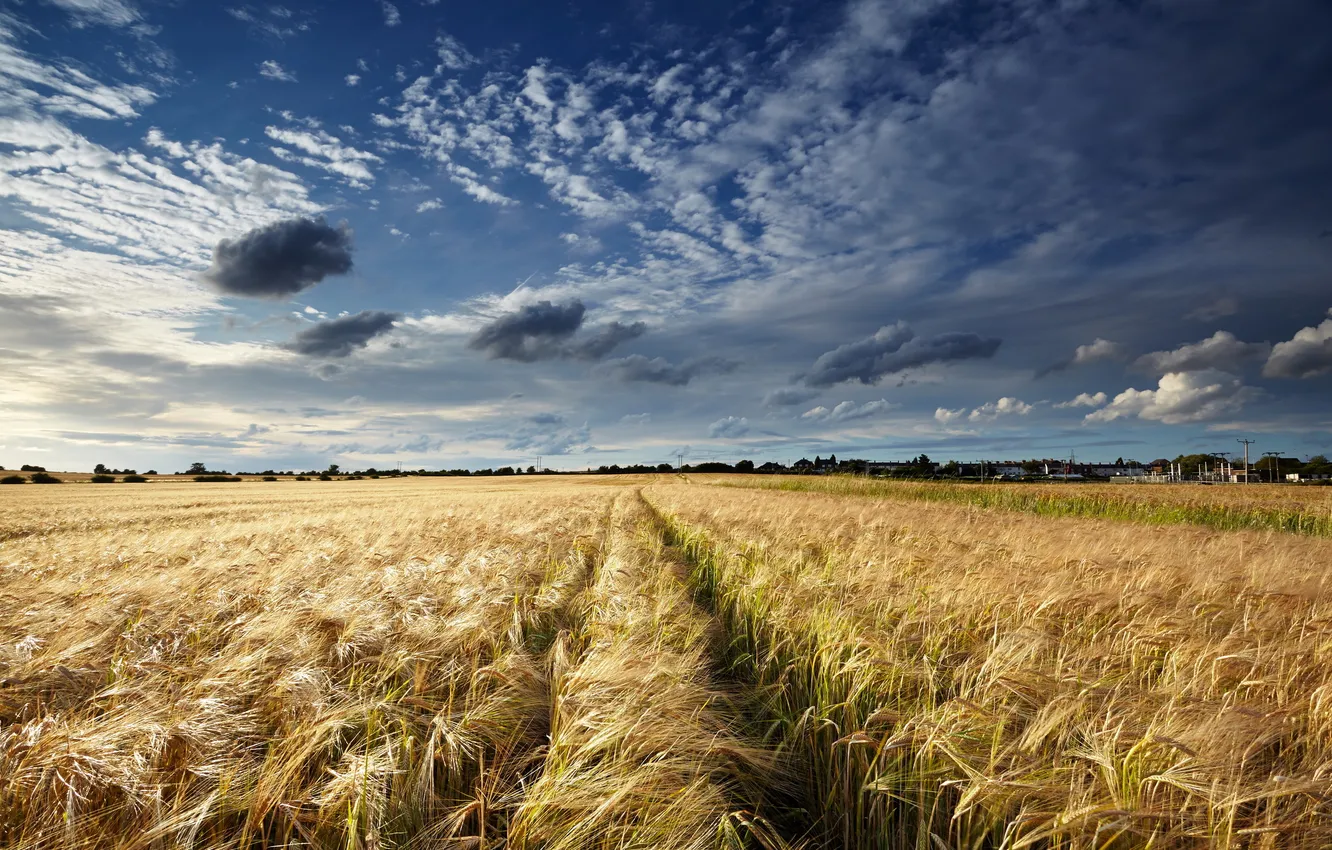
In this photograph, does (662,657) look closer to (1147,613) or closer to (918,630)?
(918,630)

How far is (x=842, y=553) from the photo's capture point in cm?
752

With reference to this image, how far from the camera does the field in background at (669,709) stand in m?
2.14

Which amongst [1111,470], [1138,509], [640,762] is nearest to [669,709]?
[640,762]

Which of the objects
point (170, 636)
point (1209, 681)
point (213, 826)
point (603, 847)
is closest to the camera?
point (603, 847)

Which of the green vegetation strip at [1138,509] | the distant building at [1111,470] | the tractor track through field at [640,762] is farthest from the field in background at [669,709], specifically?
the distant building at [1111,470]

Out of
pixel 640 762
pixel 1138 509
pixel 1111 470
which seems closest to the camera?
pixel 640 762

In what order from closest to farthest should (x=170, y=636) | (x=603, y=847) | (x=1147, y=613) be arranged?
(x=603, y=847), (x=170, y=636), (x=1147, y=613)

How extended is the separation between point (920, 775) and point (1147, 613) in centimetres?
354

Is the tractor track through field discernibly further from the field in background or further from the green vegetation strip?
the green vegetation strip

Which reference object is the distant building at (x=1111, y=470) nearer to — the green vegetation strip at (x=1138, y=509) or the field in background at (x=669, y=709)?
the green vegetation strip at (x=1138, y=509)

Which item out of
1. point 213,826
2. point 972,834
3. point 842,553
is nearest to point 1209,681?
point 972,834

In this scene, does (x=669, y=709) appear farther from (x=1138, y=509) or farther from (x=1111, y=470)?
(x=1111, y=470)

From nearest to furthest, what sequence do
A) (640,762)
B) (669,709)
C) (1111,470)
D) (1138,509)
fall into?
(640,762), (669,709), (1138,509), (1111,470)

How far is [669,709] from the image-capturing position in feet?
9.34
